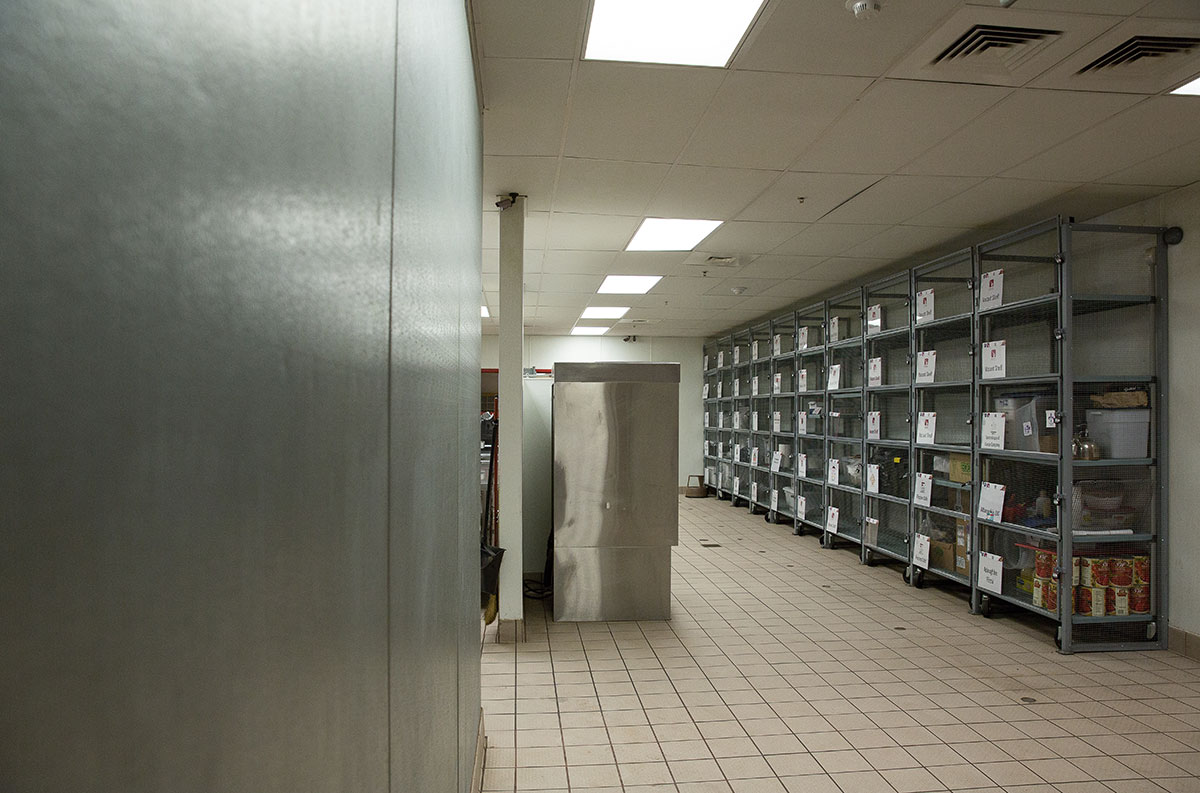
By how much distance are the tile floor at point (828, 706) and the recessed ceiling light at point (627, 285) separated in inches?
128

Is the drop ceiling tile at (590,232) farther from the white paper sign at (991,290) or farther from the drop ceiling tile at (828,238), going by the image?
the white paper sign at (991,290)

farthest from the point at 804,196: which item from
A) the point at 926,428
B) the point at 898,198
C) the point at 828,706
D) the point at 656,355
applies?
the point at 656,355

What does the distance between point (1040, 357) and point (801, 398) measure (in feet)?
11.7

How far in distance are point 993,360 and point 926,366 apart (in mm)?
749

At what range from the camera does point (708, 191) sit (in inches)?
166

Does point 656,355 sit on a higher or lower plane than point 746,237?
lower

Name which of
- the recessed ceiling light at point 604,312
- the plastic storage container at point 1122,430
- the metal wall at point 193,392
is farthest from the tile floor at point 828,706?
the recessed ceiling light at point 604,312

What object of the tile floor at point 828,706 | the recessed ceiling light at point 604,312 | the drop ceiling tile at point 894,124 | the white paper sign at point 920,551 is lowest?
the tile floor at point 828,706

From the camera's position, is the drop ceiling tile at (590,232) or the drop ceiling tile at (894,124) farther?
the drop ceiling tile at (590,232)

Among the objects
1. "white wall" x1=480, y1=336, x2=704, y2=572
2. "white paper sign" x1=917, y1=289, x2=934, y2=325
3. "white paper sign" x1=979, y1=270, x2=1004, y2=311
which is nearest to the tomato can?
"white paper sign" x1=979, y1=270, x2=1004, y2=311

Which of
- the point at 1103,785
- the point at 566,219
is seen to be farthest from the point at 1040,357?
the point at 566,219

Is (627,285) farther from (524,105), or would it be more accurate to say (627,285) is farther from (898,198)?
(524,105)

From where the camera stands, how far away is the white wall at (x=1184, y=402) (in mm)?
3914

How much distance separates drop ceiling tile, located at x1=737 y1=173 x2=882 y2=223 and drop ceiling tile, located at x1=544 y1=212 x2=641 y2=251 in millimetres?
834
